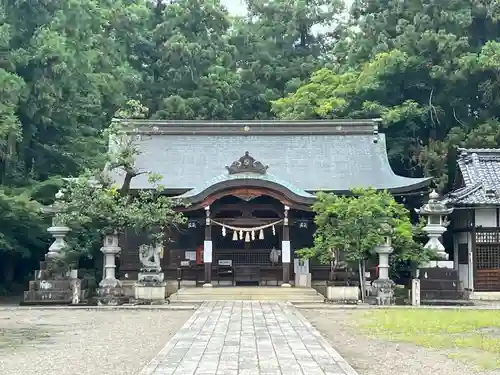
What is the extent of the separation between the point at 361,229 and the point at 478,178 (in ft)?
23.0

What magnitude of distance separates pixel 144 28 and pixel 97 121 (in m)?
11.1

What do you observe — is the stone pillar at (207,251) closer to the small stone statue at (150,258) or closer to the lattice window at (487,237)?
the small stone statue at (150,258)

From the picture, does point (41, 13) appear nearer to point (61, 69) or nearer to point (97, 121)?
point (61, 69)

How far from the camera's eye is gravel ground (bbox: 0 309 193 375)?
9.05 metres

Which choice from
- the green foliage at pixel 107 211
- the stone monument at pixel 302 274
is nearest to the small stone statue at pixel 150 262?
the green foliage at pixel 107 211

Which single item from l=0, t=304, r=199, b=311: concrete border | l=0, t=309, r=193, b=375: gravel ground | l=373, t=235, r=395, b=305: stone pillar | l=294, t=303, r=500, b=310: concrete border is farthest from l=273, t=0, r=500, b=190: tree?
l=0, t=309, r=193, b=375: gravel ground

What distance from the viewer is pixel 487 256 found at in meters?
23.1

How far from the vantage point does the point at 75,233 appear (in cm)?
2119

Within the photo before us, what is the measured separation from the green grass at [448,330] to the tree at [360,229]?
8.69 ft

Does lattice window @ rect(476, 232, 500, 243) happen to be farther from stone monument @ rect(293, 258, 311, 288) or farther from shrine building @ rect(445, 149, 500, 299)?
stone monument @ rect(293, 258, 311, 288)

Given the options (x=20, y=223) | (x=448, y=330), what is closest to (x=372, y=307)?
(x=448, y=330)

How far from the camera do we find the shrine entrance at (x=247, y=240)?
2323 cm

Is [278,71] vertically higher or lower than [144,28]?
lower

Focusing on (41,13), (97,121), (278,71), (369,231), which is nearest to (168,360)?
(369,231)
